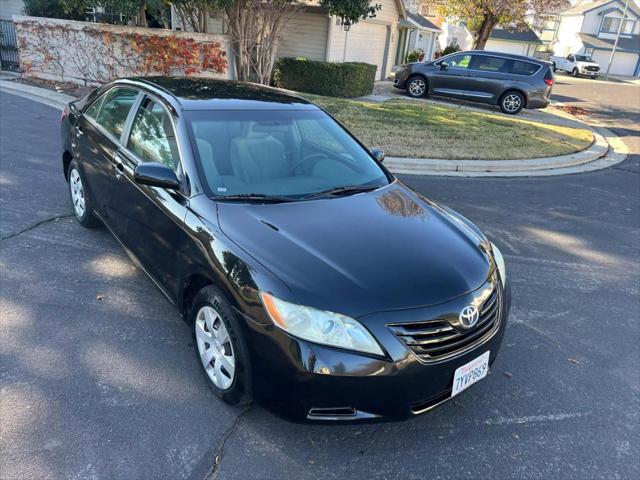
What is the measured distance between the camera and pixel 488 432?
111 inches

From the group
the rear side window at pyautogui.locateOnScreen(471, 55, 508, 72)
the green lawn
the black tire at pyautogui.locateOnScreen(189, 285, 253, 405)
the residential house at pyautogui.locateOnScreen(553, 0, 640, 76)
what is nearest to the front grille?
the black tire at pyautogui.locateOnScreen(189, 285, 253, 405)

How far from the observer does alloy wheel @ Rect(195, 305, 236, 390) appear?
271 cm

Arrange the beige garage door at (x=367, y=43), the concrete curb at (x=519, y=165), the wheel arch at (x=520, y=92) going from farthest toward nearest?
1. the beige garage door at (x=367, y=43)
2. the wheel arch at (x=520, y=92)
3. the concrete curb at (x=519, y=165)

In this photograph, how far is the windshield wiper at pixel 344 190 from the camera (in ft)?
11.0

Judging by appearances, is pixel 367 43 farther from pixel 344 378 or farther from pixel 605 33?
pixel 605 33

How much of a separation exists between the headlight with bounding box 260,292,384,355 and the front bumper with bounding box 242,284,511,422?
0.03 m

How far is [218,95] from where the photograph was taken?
12.6ft

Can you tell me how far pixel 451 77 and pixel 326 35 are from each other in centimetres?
455

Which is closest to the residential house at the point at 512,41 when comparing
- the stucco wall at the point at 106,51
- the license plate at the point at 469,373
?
the stucco wall at the point at 106,51

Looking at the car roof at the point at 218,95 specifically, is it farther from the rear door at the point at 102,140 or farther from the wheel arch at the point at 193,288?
the wheel arch at the point at 193,288

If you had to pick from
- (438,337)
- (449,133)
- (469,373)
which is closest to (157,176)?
(438,337)

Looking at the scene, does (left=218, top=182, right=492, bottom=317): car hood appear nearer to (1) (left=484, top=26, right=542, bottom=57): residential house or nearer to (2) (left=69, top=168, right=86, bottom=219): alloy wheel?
(2) (left=69, top=168, right=86, bottom=219): alloy wheel

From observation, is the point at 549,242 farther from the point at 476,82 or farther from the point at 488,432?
the point at 476,82

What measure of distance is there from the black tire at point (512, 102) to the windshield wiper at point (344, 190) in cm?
1353
